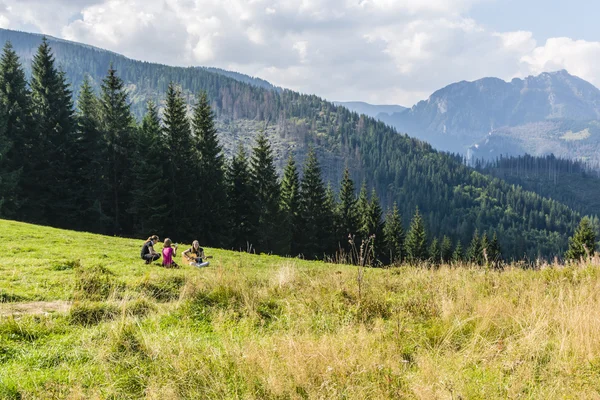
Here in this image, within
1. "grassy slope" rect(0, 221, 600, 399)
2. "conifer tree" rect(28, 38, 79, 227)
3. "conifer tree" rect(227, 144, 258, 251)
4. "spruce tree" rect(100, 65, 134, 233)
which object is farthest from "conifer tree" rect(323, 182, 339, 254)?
"grassy slope" rect(0, 221, 600, 399)

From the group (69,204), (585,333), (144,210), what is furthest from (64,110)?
(585,333)

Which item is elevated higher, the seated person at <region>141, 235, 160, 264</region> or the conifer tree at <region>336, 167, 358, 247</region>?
the conifer tree at <region>336, 167, 358, 247</region>

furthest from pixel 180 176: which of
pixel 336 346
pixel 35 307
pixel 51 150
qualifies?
pixel 336 346

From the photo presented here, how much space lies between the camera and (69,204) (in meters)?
38.5

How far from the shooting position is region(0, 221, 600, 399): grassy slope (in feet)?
13.9

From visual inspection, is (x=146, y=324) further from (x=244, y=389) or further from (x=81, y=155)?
(x=81, y=155)

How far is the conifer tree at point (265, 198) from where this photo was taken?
4825cm

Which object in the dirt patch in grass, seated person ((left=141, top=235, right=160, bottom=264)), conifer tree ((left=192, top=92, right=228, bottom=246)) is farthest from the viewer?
conifer tree ((left=192, top=92, right=228, bottom=246))

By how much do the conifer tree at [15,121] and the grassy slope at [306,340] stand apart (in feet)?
110

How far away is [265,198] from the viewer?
165 feet

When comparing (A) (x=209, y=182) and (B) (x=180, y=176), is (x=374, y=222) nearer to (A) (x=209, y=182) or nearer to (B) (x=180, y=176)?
(A) (x=209, y=182)

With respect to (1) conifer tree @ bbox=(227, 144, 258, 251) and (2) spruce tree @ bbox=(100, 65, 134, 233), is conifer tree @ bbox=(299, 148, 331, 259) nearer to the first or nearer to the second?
(1) conifer tree @ bbox=(227, 144, 258, 251)

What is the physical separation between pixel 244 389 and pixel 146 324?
293 centimetres

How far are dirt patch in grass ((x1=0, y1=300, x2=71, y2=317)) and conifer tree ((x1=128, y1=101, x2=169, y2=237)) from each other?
3202 centimetres
